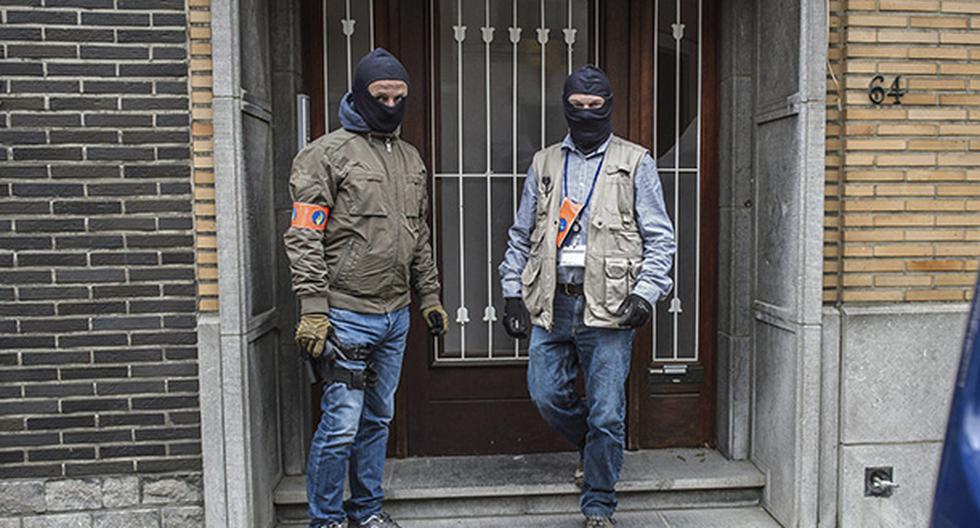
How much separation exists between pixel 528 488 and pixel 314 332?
4.97 ft

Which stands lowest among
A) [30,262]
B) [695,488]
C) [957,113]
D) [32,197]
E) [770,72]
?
[695,488]

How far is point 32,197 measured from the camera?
360 cm

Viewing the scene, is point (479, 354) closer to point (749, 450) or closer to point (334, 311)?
point (334, 311)

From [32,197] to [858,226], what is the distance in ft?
12.8

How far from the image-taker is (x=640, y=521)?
409 centimetres

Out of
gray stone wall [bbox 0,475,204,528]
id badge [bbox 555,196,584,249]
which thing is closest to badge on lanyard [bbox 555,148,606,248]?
id badge [bbox 555,196,584,249]

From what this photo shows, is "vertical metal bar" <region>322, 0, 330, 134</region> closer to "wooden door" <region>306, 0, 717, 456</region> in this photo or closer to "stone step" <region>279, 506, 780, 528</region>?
"wooden door" <region>306, 0, 717, 456</region>

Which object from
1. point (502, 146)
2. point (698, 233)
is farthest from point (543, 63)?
point (698, 233)

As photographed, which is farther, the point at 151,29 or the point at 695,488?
the point at 695,488

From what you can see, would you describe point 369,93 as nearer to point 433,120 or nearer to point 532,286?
point 433,120

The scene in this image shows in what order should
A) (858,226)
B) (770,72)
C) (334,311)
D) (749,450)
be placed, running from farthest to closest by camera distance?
(749,450) → (770,72) → (858,226) → (334,311)

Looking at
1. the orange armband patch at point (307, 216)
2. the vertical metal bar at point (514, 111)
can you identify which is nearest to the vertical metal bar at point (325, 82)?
the vertical metal bar at point (514, 111)

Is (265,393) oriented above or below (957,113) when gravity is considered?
below

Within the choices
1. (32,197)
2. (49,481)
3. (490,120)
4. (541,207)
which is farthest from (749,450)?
(32,197)
